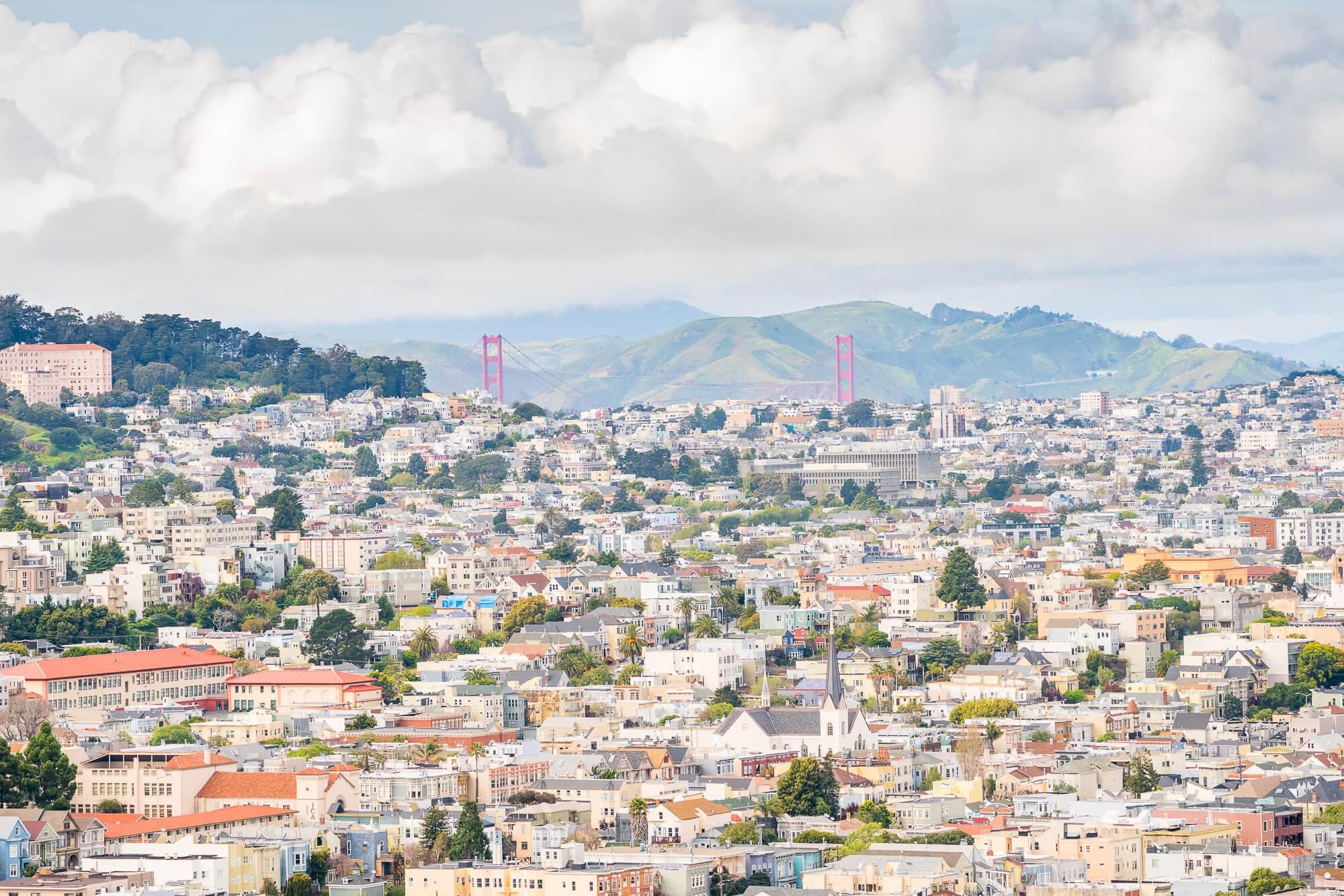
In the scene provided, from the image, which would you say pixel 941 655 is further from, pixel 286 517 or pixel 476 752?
pixel 286 517

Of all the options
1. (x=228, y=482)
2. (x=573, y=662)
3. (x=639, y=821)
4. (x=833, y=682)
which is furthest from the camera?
(x=228, y=482)

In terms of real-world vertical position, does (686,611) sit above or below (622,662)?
above

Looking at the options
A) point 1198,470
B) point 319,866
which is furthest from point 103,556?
point 1198,470

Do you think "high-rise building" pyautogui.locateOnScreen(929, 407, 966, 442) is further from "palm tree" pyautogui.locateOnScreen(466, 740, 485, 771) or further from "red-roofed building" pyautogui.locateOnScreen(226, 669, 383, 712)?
"palm tree" pyautogui.locateOnScreen(466, 740, 485, 771)

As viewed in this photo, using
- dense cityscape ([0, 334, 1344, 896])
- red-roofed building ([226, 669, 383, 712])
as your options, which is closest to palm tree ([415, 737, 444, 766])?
dense cityscape ([0, 334, 1344, 896])

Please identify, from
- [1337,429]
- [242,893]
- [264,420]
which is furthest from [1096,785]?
[1337,429]

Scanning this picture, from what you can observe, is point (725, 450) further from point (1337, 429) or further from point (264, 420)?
point (1337, 429)

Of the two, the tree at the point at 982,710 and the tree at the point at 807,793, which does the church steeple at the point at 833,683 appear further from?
the tree at the point at 807,793

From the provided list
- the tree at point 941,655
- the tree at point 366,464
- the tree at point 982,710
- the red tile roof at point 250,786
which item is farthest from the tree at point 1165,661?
the tree at point 366,464
